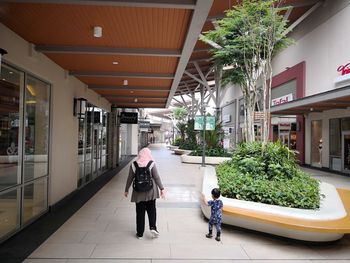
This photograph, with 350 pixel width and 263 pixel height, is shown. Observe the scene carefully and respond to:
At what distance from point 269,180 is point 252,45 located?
401cm

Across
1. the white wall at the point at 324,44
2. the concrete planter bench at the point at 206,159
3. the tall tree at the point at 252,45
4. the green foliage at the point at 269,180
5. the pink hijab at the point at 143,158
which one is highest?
the white wall at the point at 324,44

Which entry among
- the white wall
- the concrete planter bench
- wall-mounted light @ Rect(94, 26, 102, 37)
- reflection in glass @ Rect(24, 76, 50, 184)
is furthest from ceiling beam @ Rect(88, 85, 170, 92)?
the white wall

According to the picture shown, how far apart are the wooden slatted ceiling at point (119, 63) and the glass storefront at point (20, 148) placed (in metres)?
0.81

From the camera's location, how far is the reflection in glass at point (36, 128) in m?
6.17

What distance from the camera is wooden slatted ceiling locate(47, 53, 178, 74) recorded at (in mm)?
7137

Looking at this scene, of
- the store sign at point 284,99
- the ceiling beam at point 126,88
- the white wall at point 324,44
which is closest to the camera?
the ceiling beam at point 126,88

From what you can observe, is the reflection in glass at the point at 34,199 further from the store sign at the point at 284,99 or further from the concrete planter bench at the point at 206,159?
the store sign at the point at 284,99

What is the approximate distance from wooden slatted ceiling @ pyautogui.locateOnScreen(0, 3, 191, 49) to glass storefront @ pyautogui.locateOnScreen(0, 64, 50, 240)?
803 mm

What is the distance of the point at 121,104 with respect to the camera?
57.8ft

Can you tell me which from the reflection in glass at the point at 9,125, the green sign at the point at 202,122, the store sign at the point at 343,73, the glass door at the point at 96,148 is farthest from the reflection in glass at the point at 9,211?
the store sign at the point at 343,73

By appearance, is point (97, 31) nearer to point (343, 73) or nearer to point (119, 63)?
point (119, 63)

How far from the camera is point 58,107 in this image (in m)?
7.88

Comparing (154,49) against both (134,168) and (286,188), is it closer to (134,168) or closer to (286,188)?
(134,168)

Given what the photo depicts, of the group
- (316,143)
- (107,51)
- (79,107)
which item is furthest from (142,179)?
(316,143)
